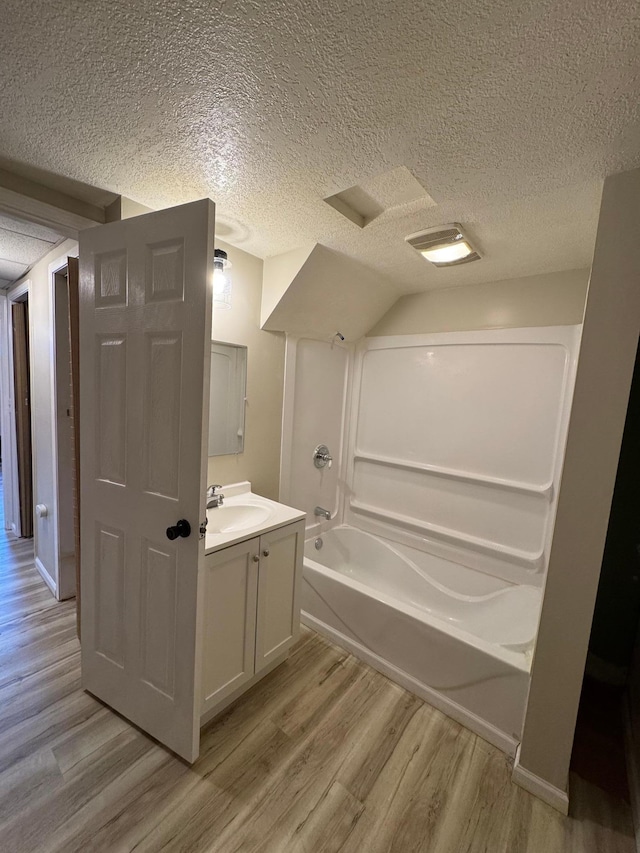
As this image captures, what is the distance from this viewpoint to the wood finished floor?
1144mm

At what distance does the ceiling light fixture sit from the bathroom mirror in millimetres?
231

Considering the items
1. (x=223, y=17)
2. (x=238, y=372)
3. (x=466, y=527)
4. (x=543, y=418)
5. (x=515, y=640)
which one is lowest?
(x=515, y=640)

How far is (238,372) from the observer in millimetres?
2156

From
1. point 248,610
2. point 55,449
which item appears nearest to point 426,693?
point 248,610

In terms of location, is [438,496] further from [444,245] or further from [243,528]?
[444,245]

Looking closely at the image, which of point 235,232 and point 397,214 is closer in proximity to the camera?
point 397,214

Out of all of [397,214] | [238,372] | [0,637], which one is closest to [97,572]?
[0,637]

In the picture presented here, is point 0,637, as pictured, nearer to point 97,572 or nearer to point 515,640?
point 97,572

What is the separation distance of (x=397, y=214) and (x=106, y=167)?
116 cm

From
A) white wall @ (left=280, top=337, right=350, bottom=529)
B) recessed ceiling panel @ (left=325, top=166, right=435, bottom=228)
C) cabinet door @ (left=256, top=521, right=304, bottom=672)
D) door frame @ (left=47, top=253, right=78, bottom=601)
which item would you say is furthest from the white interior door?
Answer: white wall @ (left=280, top=337, right=350, bottom=529)

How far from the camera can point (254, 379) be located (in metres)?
2.24

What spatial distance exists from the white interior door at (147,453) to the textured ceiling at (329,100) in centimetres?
26

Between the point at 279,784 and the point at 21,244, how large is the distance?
9.80ft

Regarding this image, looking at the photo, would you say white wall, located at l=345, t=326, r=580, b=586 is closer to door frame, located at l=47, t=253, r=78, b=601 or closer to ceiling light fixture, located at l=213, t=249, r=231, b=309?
ceiling light fixture, located at l=213, t=249, r=231, b=309
